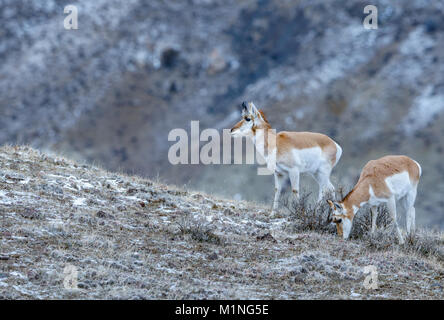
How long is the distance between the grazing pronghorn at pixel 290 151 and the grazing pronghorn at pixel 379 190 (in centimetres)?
180

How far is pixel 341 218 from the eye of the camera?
11766 mm

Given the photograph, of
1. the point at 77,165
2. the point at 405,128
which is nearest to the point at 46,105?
the point at 405,128

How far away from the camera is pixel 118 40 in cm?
8538

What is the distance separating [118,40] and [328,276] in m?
79.8

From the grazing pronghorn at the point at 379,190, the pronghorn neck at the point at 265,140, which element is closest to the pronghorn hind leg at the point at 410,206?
the grazing pronghorn at the point at 379,190

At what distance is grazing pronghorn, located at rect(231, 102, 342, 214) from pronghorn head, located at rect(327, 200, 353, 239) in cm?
223

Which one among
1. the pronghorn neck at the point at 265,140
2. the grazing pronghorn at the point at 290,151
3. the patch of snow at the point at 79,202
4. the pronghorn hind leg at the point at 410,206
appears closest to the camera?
the patch of snow at the point at 79,202

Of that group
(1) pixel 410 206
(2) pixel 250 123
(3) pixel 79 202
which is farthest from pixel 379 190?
(3) pixel 79 202

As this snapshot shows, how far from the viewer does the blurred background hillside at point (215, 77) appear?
70812 millimetres

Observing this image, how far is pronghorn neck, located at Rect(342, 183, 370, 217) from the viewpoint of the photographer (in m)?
11.9

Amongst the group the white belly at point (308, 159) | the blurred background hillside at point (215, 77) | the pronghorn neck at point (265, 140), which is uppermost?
the blurred background hillside at point (215, 77)

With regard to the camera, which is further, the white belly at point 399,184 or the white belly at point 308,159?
the white belly at point 308,159

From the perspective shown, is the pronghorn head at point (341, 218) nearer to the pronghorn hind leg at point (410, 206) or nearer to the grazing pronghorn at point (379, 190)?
the grazing pronghorn at point (379, 190)

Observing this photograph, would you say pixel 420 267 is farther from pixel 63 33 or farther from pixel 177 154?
pixel 63 33
